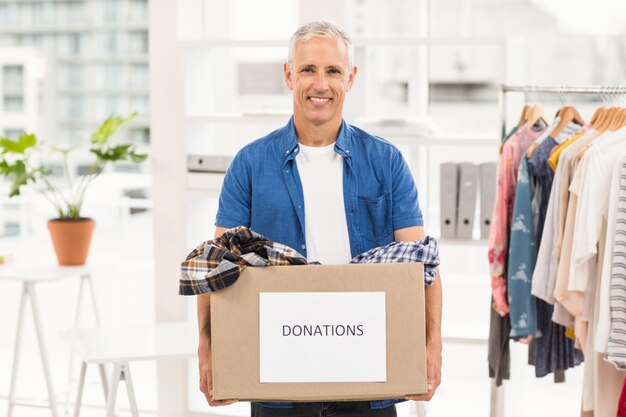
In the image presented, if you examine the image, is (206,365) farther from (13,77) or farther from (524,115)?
(13,77)

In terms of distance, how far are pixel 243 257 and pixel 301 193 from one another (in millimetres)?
241

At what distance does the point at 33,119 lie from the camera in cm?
475

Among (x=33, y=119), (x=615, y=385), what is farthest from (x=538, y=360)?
(x=33, y=119)

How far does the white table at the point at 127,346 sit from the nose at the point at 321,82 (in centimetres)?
125

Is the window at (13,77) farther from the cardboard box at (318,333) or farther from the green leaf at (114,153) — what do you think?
the cardboard box at (318,333)

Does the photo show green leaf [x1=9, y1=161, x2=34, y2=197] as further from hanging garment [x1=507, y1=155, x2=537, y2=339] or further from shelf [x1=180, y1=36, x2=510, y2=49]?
hanging garment [x1=507, y1=155, x2=537, y2=339]

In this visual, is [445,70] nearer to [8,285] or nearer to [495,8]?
[495,8]

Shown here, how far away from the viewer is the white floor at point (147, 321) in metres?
3.74

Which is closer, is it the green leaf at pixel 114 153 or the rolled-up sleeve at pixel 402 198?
the rolled-up sleeve at pixel 402 198

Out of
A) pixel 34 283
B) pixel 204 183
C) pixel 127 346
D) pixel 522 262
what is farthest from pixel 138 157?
pixel 522 262

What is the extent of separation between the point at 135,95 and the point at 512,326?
249 centimetres

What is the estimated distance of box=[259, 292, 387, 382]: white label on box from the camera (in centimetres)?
161

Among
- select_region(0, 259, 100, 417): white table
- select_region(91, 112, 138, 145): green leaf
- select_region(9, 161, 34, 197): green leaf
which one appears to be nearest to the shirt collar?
select_region(0, 259, 100, 417): white table

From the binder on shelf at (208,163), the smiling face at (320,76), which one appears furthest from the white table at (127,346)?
the smiling face at (320,76)
